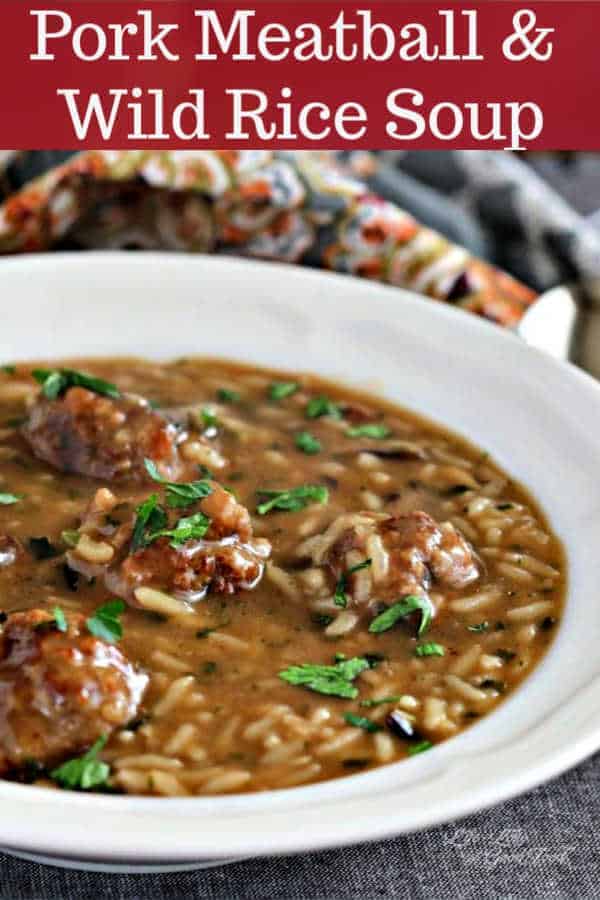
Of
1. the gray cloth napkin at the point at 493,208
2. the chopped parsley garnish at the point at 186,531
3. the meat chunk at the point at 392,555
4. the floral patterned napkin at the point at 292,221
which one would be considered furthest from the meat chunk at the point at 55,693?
the gray cloth napkin at the point at 493,208

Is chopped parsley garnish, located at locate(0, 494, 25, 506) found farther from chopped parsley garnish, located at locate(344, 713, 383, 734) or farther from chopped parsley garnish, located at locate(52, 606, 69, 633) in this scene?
chopped parsley garnish, located at locate(344, 713, 383, 734)

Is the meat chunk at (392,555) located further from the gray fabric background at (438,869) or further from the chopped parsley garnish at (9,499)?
the chopped parsley garnish at (9,499)

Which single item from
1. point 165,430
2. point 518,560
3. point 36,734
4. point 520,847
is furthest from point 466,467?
point 36,734

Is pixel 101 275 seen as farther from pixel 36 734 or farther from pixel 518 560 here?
pixel 36 734

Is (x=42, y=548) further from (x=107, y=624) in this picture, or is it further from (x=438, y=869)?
(x=438, y=869)

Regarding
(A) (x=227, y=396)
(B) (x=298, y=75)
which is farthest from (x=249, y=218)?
(A) (x=227, y=396)

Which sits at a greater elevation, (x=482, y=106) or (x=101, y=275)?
(x=482, y=106)

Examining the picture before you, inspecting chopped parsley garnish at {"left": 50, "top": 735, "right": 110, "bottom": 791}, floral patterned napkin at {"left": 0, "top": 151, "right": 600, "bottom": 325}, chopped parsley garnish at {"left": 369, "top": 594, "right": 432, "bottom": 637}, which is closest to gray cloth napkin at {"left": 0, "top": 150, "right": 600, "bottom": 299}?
floral patterned napkin at {"left": 0, "top": 151, "right": 600, "bottom": 325}
